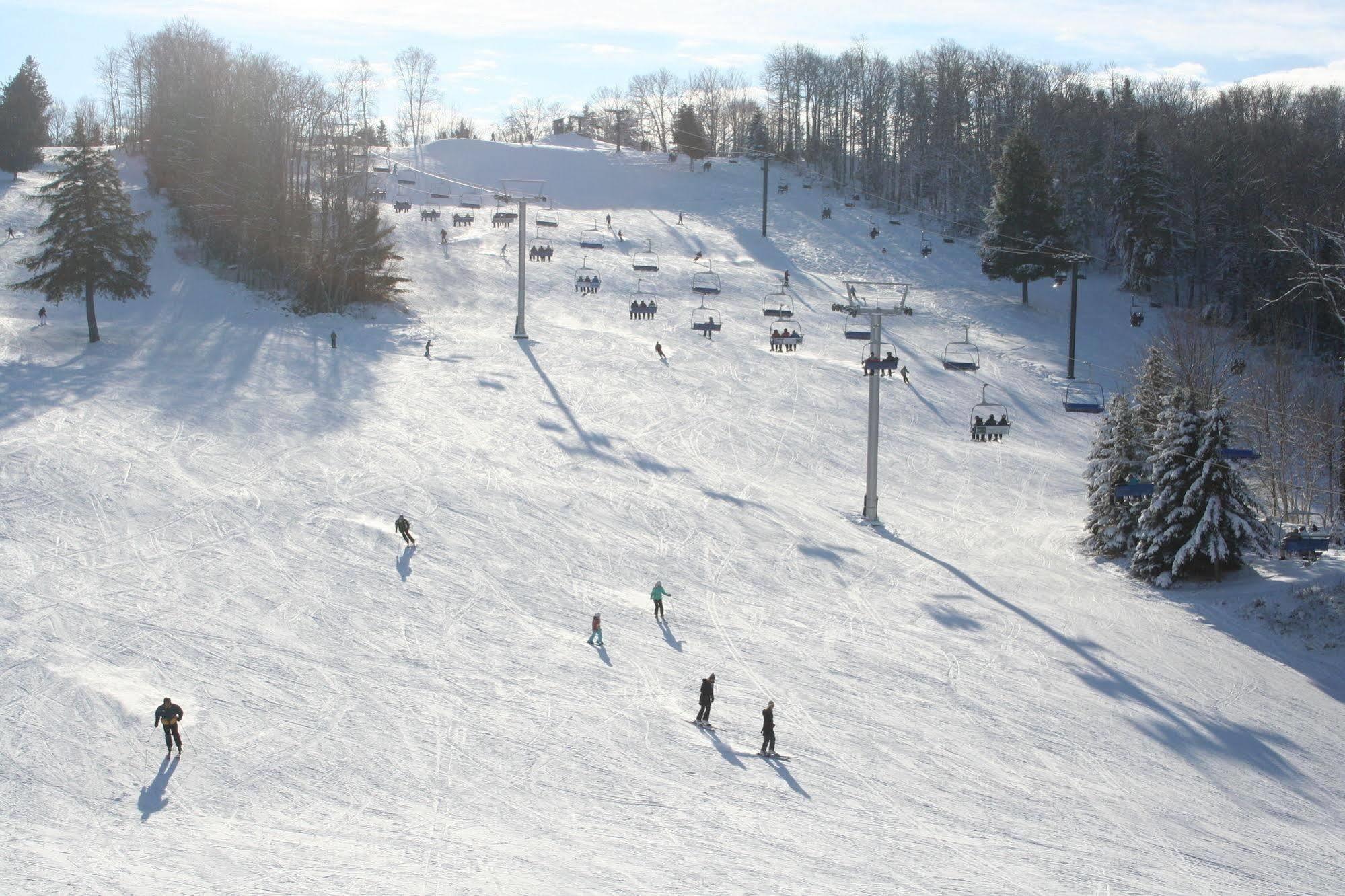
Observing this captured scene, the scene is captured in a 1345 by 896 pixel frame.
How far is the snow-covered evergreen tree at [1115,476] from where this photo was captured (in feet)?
92.4

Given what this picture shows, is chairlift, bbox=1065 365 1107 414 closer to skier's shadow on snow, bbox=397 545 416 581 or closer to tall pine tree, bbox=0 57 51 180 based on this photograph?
skier's shadow on snow, bbox=397 545 416 581

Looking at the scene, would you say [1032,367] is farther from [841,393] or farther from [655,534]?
[655,534]

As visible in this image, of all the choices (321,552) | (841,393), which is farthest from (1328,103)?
(321,552)

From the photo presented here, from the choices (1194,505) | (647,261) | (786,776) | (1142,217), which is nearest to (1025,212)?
(1142,217)

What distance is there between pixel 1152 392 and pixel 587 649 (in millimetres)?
18412

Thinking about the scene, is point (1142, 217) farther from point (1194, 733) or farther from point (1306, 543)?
point (1194, 733)

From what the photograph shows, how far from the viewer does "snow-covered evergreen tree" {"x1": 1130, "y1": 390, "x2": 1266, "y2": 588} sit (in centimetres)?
2575

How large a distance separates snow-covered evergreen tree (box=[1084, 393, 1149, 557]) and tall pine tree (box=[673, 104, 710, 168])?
69.3 metres

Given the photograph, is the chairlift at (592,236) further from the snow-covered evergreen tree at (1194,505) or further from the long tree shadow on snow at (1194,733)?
the long tree shadow on snow at (1194,733)

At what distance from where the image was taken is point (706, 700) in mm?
17422

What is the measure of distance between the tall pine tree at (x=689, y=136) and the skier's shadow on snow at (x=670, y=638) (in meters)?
76.8

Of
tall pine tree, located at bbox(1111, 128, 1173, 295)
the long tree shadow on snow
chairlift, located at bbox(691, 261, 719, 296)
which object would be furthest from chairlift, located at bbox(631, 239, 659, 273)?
the long tree shadow on snow

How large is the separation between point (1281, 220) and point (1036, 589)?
1706 inches

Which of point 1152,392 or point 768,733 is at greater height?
point 1152,392
